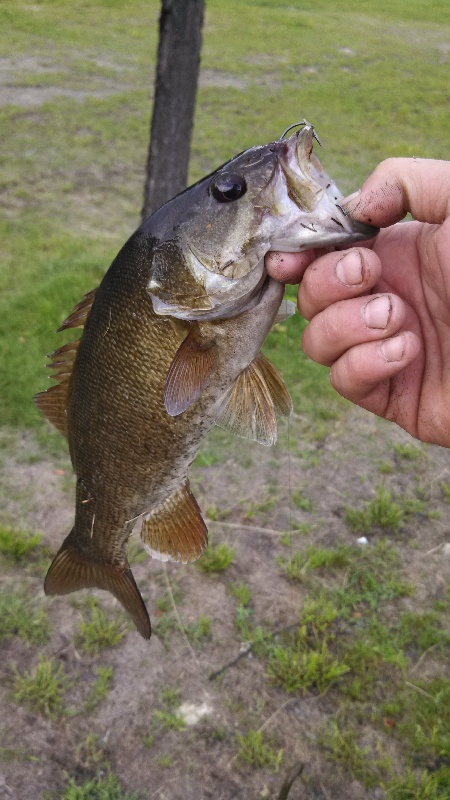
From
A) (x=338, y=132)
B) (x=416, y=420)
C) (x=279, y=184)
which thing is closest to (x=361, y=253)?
(x=279, y=184)

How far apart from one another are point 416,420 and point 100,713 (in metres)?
1.90

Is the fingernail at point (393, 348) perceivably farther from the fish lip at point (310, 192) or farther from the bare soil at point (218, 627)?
the bare soil at point (218, 627)

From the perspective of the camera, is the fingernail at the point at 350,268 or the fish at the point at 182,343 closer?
the fish at the point at 182,343

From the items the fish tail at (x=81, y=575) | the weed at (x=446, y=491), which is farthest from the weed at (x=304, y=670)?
the weed at (x=446, y=491)

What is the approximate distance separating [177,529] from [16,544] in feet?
5.79

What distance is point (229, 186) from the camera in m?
1.60

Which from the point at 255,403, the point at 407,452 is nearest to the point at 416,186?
the point at 255,403

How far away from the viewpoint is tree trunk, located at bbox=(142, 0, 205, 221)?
174 inches

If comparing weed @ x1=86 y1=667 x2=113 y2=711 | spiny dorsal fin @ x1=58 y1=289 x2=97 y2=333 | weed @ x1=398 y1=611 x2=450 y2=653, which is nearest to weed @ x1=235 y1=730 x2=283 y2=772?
weed @ x1=86 y1=667 x2=113 y2=711

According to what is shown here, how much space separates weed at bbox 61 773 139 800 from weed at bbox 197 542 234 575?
1.13 metres

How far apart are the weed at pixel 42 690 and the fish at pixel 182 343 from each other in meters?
1.14

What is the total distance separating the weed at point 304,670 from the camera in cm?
310

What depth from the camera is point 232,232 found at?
1.63 meters

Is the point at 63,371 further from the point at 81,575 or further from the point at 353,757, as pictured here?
the point at 353,757
